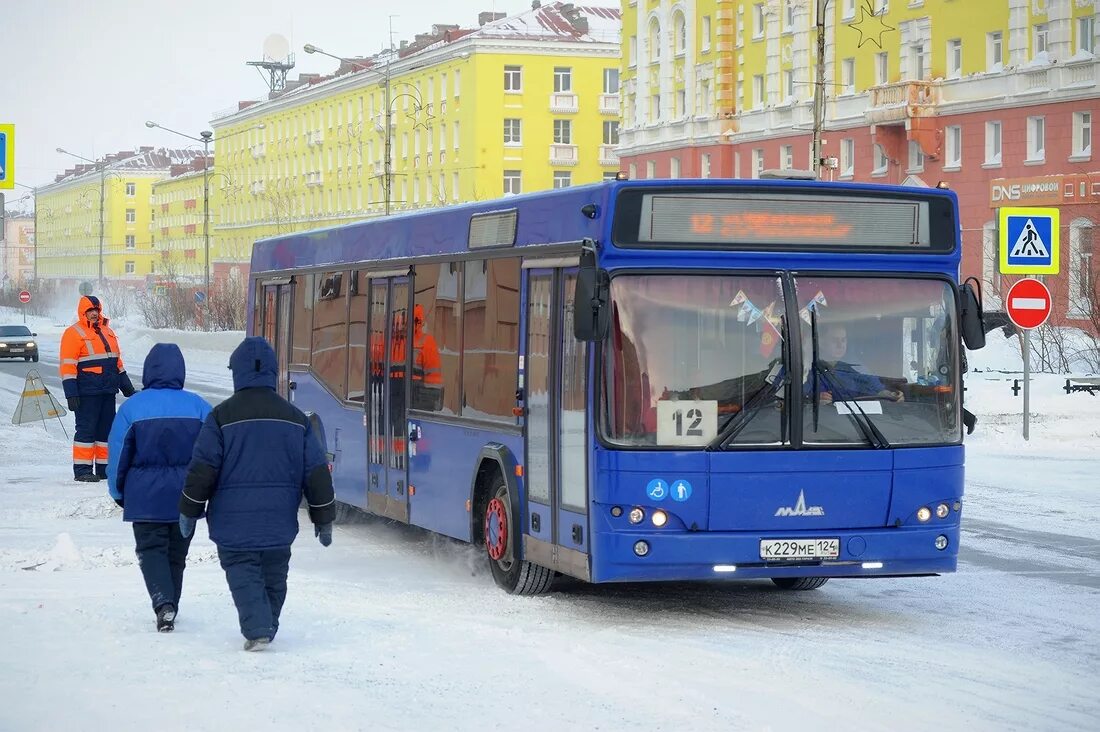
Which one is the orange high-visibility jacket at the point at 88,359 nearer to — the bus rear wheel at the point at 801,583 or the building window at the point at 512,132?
the bus rear wheel at the point at 801,583

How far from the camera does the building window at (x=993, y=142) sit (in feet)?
203

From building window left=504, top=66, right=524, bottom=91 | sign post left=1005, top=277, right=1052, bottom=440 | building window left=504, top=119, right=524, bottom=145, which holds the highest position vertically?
building window left=504, top=66, right=524, bottom=91

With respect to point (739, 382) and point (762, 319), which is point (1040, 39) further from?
point (739, 382)

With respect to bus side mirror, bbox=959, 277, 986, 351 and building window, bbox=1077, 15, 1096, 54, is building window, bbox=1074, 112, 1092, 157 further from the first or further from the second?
bus side mirror, bbox=959, 277, 986, 351

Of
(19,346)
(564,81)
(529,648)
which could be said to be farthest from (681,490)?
(564,81)

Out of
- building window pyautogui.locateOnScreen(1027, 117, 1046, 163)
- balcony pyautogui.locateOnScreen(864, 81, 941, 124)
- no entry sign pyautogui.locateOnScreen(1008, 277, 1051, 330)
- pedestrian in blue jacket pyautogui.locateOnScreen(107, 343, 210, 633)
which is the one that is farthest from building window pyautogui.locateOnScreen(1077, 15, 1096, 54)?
pedestrian in blue jacket pyautogui.locateOnScreen(107, 343, 210, 633)

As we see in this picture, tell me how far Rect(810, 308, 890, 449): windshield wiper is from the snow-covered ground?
43.1 inches

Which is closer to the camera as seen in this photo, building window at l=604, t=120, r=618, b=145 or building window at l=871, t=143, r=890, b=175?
building window at l=871, t=143, r=890, b=175

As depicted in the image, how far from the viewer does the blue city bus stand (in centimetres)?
1091

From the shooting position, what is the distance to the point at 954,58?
2522 inches

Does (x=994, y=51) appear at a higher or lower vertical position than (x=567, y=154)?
lower

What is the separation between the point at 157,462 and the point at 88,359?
972cm

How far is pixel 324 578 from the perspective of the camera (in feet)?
43.2

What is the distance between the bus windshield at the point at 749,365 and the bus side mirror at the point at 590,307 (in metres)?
0.21
